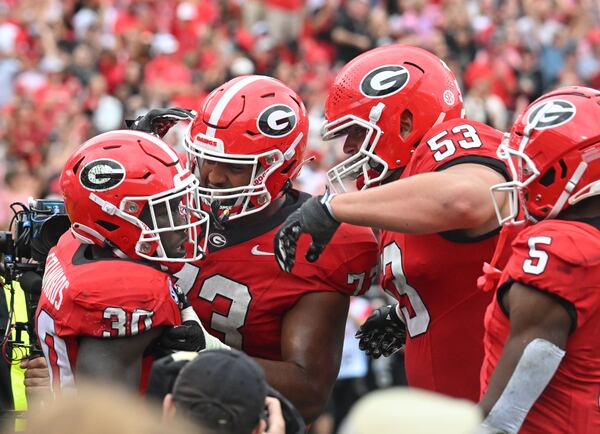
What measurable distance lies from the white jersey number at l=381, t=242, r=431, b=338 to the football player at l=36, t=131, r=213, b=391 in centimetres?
65

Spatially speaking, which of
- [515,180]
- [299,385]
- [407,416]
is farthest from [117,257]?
[407,416]

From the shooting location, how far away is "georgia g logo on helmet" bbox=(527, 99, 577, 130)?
3348mm

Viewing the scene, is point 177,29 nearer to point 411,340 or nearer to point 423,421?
point 411,340

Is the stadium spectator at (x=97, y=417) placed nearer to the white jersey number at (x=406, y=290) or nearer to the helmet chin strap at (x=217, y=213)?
the white jersey number at (x=406, y=290)

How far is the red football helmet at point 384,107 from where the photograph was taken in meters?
3.98

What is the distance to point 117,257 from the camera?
3.71m

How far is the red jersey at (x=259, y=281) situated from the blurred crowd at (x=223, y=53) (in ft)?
17.3

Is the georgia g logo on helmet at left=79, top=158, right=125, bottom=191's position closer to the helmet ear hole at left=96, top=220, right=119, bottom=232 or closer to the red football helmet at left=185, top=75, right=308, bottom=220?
the helmet ear hole at left=96, top=220, right=119, bottom=232

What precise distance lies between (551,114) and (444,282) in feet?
2.44

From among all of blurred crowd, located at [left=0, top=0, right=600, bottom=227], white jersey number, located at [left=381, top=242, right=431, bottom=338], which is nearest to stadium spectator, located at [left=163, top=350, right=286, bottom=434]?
white jersey number, located at [left=381, top=242, right=431, bottom=338]

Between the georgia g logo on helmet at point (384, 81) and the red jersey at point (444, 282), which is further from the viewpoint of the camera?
the georgia g logo on helmet at point (384, 81)

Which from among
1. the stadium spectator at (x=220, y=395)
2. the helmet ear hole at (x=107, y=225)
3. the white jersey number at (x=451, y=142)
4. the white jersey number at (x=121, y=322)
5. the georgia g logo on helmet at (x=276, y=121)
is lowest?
the white jersey number at (x=121, y=322)

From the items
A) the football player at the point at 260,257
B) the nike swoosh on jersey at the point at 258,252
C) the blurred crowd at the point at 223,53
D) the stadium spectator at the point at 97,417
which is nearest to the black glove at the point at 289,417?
the stadium spectator at the point at 97,417

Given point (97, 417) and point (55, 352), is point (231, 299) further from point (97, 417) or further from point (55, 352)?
point (97, 417)
